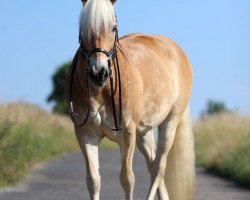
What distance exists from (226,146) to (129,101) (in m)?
16.7

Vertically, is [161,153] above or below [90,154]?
below

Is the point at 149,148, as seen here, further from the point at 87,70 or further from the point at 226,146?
the point at 226,146

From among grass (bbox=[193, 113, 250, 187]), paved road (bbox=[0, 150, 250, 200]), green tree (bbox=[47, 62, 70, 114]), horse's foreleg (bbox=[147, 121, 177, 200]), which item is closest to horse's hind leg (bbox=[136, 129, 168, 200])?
horse's foreleg (bbox=[147, 121, 177, 200])

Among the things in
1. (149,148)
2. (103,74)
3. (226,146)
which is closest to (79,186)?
(149,148)

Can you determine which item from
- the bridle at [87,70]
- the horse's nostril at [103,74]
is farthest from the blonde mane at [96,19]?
the horse's nostril at [103,74]

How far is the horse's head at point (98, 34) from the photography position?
8406mm

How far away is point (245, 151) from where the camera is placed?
881 inches

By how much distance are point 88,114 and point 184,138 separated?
266 cm

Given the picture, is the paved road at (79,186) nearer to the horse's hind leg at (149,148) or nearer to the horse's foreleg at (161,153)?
the horse's hind leg at (149,148)

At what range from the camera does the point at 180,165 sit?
11.3 metres

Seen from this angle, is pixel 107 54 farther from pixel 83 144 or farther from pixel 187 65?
pixel 187 65

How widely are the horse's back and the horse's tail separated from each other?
309mm

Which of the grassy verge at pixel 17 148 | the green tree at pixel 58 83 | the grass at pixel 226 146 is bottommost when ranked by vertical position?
the green tree at pixel 58 83

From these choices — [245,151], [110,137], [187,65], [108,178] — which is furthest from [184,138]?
[245,151]
